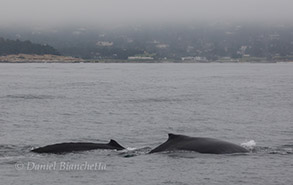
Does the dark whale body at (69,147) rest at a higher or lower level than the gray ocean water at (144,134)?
higher

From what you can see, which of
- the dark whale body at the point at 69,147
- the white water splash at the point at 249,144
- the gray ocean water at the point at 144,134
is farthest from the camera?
the white water splash at the point at 249,144

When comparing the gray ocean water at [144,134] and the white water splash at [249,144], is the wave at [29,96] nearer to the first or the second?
the gray ocean water at [144,134]

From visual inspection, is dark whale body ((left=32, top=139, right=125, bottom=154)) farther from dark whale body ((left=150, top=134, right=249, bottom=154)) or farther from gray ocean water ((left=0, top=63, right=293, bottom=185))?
dark whale body ((left=150, top=134, right=249, bottom=154))

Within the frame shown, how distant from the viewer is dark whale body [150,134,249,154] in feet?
65.5

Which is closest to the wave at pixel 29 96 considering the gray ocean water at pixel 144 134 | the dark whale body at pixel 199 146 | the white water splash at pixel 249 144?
the gray ocean water at pixel 144 134

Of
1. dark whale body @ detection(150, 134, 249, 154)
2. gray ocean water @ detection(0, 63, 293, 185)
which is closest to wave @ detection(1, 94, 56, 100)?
gray ocean water @ detection(0, 63, 293, 185)

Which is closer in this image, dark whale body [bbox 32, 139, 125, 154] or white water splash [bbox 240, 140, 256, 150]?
dark whale body [bbox 32, 139, 125, 154]

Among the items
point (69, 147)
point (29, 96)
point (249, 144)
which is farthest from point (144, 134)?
point (29, 96)

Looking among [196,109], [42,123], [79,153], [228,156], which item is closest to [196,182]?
[228,156]

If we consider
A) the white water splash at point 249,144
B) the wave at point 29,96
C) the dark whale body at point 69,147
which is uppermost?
the dark whale body at point 69,147

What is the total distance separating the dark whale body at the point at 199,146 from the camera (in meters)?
20.0

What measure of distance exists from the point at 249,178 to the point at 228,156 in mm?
2351

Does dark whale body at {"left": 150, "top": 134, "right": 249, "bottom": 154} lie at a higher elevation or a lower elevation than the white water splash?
higher

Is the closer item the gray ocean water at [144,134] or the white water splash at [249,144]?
the gray ocean water at [144,134]
